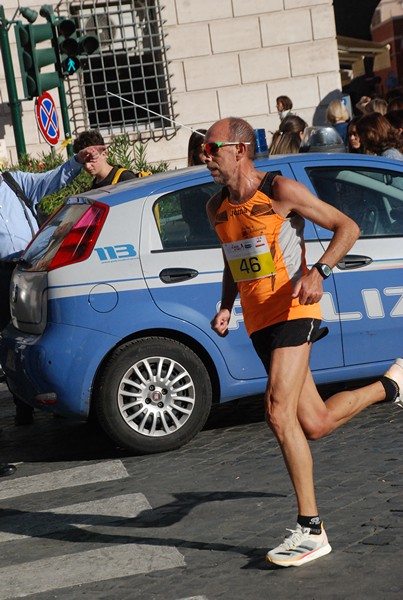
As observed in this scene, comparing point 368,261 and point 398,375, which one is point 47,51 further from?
point 398,375

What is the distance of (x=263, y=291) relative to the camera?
17.2 ft

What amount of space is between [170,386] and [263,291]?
6.58 feet

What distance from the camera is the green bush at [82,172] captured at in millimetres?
14477

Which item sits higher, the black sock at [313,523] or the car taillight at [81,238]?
the car taillight at [81,238]

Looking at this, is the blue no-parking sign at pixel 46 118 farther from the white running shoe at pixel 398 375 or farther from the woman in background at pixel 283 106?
the white running shoe at pixel 398 375

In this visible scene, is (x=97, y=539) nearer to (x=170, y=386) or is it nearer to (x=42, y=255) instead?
(x=170, y=386)

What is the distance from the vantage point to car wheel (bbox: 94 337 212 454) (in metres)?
7.07

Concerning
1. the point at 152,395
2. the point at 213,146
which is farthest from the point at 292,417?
the point at 152,395

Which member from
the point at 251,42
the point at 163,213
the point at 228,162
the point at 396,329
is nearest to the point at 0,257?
the point at 163,213

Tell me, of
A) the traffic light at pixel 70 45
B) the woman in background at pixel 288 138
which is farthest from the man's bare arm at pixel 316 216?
the traffic light at pixel 70 45

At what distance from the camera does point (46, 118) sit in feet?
57.9

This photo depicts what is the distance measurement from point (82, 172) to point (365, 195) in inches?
304

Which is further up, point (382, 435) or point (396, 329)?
point (396, 329)

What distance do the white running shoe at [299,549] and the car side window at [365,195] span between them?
9.39ft
